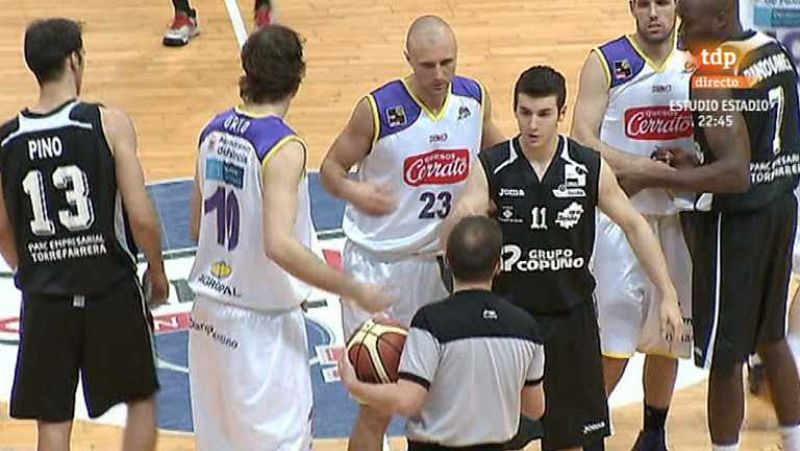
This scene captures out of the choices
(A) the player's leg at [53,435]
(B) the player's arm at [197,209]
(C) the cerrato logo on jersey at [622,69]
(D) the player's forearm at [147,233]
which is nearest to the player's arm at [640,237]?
(C) the cerrato logo on jersey at [622,69]

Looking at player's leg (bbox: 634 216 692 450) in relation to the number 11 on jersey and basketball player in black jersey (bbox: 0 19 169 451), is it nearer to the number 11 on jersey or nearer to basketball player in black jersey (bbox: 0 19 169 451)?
the number 11 on jersey

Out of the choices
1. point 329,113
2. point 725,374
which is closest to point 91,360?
point 725,374

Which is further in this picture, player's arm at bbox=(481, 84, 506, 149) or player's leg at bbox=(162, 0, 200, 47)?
player's leg at bbox=(162, 0, 200, 47)

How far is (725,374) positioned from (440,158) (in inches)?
56.9

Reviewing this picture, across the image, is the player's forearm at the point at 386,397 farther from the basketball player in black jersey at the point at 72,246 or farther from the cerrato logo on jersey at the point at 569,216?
the basketball player in black jersey at the point at 72,246

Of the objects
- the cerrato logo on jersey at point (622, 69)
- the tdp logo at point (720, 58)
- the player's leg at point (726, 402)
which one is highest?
the tdp logo at point (720, 58)

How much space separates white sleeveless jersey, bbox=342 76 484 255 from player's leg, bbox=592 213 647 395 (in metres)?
0.79

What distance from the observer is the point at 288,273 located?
550cm

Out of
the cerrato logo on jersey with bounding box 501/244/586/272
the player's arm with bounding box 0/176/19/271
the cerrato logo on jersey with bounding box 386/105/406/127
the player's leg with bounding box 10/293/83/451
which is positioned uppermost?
the cerrato logo on jersey with bounding box 386/105/406/127

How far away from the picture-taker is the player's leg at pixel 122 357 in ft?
19.6

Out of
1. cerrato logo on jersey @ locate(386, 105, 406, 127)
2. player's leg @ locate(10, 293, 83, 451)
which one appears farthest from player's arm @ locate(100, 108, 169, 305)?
cerrato logo on jersey @ locate(386, 105, 406, 127)

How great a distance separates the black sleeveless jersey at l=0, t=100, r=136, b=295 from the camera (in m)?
5.79

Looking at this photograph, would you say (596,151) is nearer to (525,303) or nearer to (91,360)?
(525,303)

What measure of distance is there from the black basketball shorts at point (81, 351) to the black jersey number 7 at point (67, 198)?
27cm
